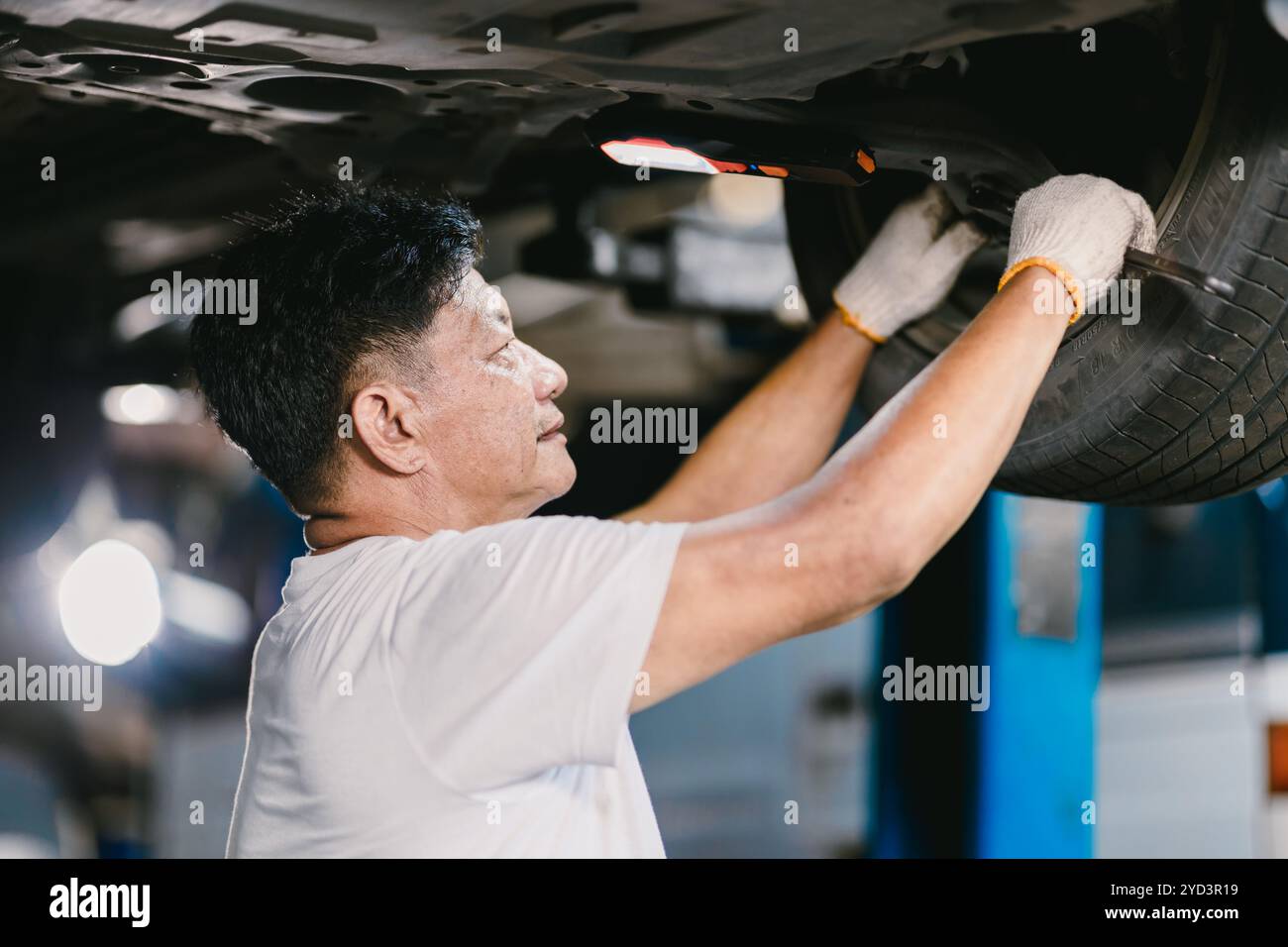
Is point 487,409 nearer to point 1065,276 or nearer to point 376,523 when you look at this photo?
point 376,523

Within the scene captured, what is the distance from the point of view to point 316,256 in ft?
3.59

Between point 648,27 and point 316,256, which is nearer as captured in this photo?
point 648,27

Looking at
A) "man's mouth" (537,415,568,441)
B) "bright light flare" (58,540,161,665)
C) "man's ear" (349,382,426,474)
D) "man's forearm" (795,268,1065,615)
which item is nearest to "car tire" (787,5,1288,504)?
"man's forearm" (795,268,1065,615)

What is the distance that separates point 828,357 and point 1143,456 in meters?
0.34

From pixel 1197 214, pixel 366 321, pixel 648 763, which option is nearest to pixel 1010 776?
pixel 648 763

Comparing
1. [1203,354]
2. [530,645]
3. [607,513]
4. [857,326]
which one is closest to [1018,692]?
[607,513]

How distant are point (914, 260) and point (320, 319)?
56cm

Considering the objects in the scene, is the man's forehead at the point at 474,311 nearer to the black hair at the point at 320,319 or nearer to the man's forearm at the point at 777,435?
the black hair at the point at 320,319

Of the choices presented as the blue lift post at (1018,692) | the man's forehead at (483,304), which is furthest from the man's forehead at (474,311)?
the blue lift post at (1018,692)

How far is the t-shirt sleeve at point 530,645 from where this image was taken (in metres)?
0.86

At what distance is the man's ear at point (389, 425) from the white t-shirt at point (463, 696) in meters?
0.07

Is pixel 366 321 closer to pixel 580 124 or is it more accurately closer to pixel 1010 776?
pixel 580 124

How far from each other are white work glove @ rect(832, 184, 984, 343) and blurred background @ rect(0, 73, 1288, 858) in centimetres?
38

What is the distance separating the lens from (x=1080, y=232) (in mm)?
963
